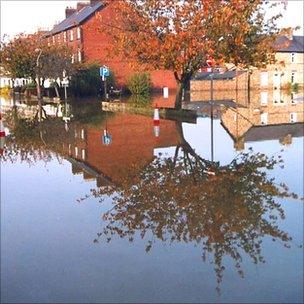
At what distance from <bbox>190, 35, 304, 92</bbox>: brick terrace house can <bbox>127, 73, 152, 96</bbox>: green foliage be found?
10.4 meters

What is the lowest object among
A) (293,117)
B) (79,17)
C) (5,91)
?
(293,117)

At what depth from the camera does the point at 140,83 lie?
4775cm

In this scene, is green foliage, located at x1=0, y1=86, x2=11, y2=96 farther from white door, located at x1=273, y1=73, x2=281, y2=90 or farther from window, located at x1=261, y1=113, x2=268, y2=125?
window, located at x1=261, y1=113, x2=268, y2=125

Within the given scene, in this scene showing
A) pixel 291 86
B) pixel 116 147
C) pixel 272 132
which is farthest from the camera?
pixel 291 86

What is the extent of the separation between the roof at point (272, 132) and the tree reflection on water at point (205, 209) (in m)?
5.17

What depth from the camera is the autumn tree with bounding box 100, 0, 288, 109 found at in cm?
2256

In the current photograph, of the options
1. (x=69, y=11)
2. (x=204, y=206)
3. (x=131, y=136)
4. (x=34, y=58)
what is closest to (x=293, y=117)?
(x=131, y=136)

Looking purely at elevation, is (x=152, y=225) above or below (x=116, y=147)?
below

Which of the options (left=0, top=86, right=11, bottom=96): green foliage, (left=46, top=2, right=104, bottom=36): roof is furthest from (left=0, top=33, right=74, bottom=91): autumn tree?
(left=0, top=86, right=11, bottom=96): green foliage

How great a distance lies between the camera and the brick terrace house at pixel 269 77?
56562mm

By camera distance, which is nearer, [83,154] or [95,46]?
[83,154]

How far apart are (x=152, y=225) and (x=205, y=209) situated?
988mm

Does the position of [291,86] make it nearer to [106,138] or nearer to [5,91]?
[5,91]

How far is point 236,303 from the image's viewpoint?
445 centimetres
